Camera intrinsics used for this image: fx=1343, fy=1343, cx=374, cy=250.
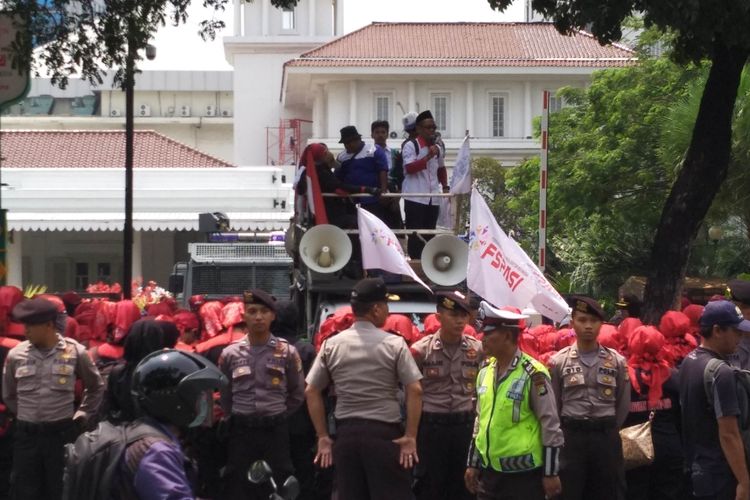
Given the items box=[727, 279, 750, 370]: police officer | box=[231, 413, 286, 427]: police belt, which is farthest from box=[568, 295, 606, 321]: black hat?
box=[231, 413, 286, 427]: police belt

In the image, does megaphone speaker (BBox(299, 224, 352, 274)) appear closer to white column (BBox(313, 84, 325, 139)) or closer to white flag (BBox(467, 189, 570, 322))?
white flag (BBox(467, 189, 570, 322))

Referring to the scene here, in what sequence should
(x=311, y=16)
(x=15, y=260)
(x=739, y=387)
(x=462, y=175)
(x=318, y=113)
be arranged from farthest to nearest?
(x=311, y=16), (x=318, y=113), (x=15, y=260), (x=462, y=175), (x=739, y=387)

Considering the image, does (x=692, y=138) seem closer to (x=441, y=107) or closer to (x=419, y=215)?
(x=419, y=215)

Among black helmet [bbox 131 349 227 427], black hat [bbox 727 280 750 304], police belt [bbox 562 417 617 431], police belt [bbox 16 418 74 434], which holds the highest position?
black hat [bbox 727 280 750 304]

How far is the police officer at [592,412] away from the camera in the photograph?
825cm

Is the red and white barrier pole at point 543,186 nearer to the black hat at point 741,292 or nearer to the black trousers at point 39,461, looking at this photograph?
the black hat at point 741,292

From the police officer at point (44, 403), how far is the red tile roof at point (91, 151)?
130 ft

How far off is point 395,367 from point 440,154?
584cm

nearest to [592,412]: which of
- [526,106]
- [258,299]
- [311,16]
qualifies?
[258,299]

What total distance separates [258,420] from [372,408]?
1.16 meters

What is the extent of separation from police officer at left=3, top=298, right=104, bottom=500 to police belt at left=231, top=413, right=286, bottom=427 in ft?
3.16

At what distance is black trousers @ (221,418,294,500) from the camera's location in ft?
28.5

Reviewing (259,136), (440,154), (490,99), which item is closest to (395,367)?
(440,154)

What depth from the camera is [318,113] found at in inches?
2370
